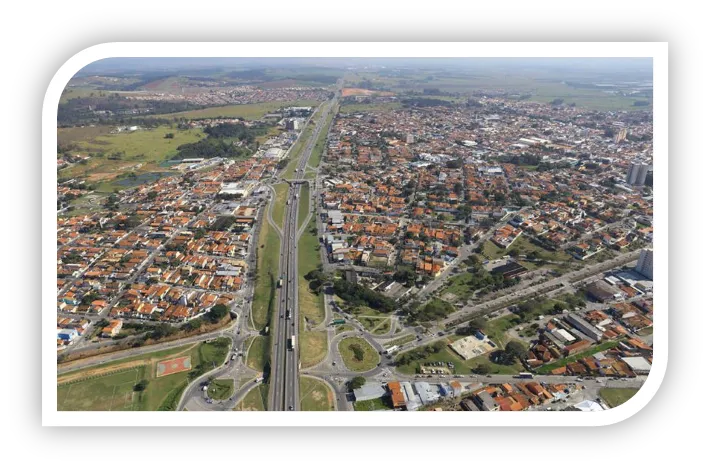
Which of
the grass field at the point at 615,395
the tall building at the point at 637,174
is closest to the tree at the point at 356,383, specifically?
the grass field at the point at 615,395

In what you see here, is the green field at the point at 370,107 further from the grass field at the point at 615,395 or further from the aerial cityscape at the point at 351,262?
the grass field at the point at 615,395

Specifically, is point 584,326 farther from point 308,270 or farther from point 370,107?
point 370,107

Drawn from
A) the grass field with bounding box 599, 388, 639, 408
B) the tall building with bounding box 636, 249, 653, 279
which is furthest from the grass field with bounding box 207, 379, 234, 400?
the tall building with bounding box 636, 249, 653, 279

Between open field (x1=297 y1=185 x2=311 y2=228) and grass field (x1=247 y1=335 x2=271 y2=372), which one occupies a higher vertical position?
open field (x1=297 y1=185 x2=311 y2=228)

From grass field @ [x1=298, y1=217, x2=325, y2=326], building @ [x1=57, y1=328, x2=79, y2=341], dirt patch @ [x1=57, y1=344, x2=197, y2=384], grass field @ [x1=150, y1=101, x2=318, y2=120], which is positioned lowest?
dirt patch @ [x1=57, y1=344, x2=197, y2=384]

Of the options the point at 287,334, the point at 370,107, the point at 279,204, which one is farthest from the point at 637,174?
the point at 370,107

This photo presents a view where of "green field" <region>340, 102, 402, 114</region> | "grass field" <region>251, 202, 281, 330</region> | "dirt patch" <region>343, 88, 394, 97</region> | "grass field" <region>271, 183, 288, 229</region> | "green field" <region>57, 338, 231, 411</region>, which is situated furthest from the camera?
"dirt patch" <region>343, 88, 394, 97</region>

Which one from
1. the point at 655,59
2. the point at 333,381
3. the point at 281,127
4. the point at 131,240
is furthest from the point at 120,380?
the point at 281,127

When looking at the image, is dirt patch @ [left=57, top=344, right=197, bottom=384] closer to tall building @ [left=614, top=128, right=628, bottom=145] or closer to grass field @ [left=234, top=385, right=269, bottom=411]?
grass field @ [left=234, top=385, right=269, bottom=411]
